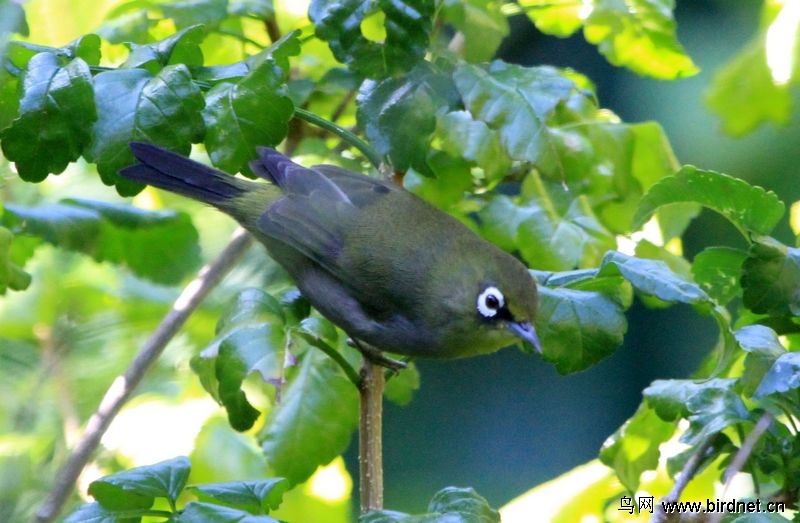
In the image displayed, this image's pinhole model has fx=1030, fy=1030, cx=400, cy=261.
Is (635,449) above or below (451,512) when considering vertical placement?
above

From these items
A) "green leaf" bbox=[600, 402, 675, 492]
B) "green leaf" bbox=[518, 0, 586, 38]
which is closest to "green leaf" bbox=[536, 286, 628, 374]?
"green leaf" bbox=[600, 402, 675, 492]

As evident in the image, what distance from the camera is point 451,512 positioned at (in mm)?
1590

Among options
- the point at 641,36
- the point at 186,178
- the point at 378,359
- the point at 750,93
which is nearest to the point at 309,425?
the point at 378,359

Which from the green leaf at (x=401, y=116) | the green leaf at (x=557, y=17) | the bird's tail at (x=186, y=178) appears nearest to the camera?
the green leaf at (x=401, y=116)

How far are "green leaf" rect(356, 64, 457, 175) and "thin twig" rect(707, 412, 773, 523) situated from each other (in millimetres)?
817

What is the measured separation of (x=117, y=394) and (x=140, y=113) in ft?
2.42

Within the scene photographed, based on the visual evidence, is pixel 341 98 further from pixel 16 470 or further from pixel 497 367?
pixel 497 367

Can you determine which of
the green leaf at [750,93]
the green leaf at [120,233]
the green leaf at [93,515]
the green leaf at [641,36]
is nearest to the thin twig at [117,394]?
the green leaf at [120,233]

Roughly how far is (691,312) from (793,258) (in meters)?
3.96

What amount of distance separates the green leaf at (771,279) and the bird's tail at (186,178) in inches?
45.5

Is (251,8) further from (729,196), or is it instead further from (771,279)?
(771,279)

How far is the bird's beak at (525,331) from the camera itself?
2.21 m

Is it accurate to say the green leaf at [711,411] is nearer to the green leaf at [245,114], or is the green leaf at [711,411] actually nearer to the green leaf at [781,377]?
the green leaf at [781,377]

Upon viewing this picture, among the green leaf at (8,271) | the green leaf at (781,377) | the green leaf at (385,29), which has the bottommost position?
the green leaf at (781,377)
